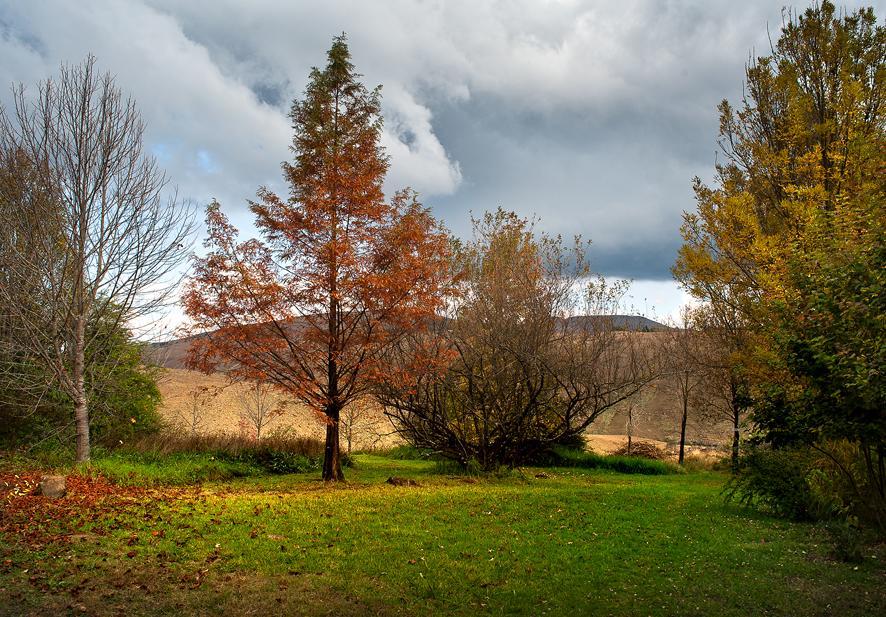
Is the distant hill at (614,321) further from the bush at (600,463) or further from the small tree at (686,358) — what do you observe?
the bush at (600,463)

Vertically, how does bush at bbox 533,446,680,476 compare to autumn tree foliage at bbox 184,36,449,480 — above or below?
below

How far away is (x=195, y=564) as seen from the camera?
6340 millimetres

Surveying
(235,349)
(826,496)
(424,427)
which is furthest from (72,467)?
(826,496)

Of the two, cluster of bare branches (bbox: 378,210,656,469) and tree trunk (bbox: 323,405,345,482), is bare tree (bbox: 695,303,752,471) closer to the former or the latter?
cluster of bare branches (bbox: 378,210,656,469)

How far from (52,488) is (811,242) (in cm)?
1318

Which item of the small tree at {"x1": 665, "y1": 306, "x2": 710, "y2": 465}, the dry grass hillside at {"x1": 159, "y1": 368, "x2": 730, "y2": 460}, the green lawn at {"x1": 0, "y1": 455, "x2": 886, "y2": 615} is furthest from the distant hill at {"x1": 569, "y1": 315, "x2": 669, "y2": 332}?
the green lawn at {"x1": 0, "y1": 455, "x2": 886, "y2": 615}

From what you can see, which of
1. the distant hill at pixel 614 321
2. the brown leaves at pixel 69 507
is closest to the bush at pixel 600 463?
the distant hill at pixel 614 321

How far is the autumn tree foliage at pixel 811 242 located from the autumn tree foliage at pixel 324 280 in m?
7.36

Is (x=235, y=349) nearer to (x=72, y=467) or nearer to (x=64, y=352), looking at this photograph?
(x=72, y=467)

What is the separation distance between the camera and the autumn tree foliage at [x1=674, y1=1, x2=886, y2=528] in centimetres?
643

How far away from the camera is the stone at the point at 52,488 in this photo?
911 centimetres

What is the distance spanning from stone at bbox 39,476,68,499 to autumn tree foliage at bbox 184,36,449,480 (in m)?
3.73

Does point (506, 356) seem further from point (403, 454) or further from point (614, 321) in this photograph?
point (403, 454)

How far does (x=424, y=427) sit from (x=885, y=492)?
12.2 metres
